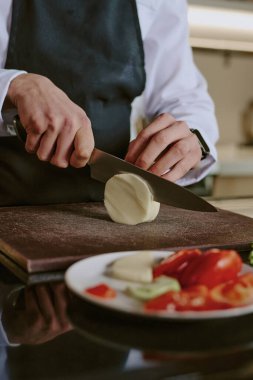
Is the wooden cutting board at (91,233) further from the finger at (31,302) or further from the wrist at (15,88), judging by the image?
the wrist at (15,88)

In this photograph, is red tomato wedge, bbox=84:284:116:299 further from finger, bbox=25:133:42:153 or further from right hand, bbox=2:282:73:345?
finger, bbox=25:133:42:153

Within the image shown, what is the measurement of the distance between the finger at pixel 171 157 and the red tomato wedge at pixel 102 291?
0.58 m

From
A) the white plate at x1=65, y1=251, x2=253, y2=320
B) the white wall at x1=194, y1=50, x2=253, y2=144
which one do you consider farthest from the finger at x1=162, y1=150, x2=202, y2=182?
the white wall at x1=194, y1=50, x2=253, y2=144

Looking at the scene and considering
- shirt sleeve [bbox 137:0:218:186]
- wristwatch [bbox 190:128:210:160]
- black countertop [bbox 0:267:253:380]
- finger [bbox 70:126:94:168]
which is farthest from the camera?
shirt sleeve [bbox 137:0:218:186]

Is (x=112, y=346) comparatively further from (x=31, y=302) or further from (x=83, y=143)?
(x=83, y=143)

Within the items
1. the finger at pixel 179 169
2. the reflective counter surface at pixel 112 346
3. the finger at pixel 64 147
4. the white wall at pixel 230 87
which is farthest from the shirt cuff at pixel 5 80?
the white wall at pixel 230 87

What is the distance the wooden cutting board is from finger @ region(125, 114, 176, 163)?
125mm

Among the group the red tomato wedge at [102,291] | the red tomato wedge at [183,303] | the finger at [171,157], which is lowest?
the finger at [171,157]

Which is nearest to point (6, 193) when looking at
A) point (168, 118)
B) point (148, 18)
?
point (168, 118)

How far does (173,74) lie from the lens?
4.69 feet

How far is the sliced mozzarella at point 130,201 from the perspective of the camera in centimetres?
100

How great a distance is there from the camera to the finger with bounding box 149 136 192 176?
3.80ft

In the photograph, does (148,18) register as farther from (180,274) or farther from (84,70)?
(180,274)

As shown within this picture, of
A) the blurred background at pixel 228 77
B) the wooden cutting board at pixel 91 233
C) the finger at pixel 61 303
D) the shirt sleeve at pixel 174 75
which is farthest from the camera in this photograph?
the blurred background at pixel 228 77
